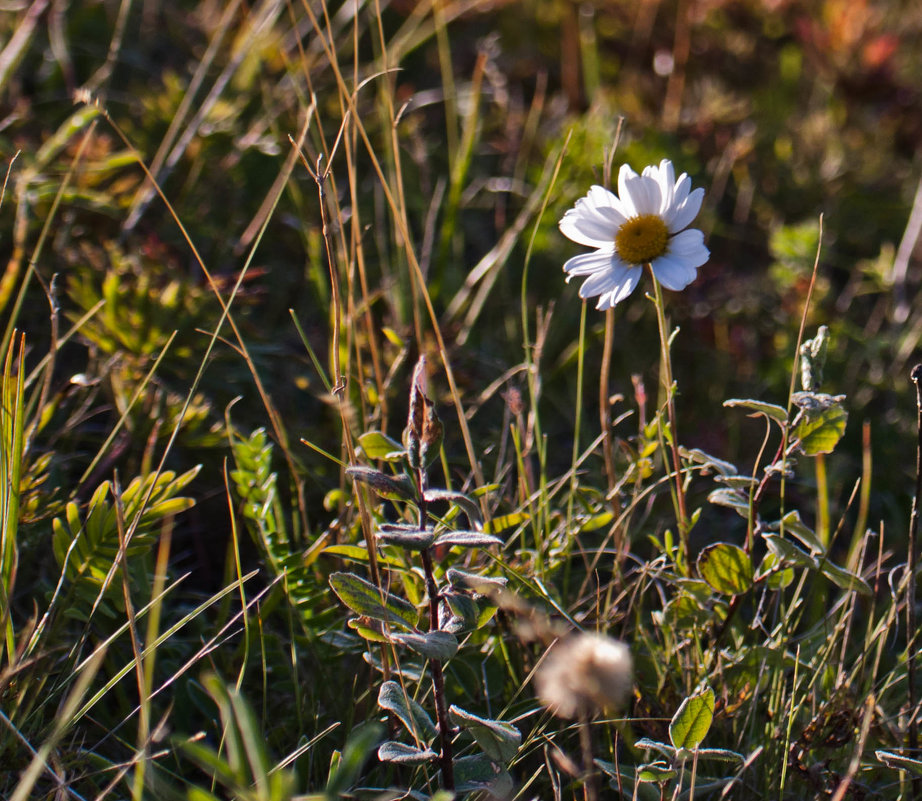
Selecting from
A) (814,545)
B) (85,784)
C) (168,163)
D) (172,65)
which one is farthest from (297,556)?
(172,65)

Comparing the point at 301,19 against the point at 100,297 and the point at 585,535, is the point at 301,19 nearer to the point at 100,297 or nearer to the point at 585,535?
the point at 100,297

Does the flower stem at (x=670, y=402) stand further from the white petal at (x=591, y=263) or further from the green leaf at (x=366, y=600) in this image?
the green leaf at (x=366, y=600)

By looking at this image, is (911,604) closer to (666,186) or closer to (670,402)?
(670,402)

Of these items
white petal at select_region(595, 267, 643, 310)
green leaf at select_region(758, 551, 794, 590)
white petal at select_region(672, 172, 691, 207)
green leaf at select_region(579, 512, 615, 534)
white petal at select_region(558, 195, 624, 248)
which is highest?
white petal at select_region(672, 172, 691, 207)

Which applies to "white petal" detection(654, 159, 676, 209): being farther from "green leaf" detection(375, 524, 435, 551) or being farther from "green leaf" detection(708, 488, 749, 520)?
"green leaf" detection(375, 524, 435, 551)

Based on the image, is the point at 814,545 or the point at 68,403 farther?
the point at 68,403

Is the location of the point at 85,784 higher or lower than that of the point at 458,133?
A: lower

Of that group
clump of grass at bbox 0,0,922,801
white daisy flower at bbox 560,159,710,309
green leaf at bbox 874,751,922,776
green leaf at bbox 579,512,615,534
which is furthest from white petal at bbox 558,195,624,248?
green leaf at bbox 874,751,922,776
